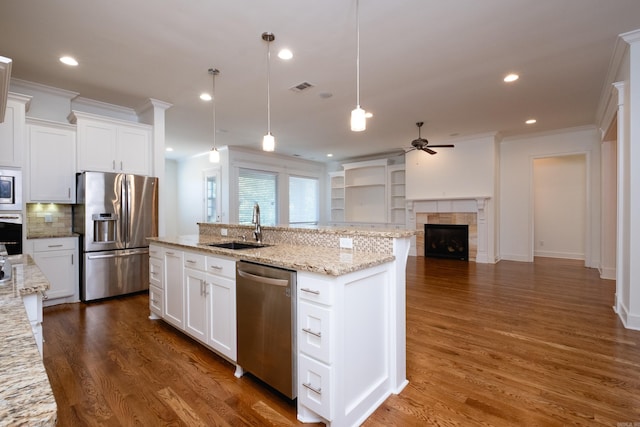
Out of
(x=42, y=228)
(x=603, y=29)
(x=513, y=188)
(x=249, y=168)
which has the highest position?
(x=603, y=29)

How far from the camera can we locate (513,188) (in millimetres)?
6586

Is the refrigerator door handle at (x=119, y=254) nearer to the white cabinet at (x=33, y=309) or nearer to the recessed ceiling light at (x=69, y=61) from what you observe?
the recessed ceiling light at (x=69, y=61)

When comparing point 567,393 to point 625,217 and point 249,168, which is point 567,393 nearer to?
point 625,217

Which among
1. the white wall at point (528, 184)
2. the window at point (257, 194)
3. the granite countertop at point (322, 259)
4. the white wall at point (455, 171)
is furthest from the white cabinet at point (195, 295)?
the white wall at point (528, 184)

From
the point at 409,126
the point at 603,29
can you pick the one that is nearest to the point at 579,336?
the point at 603,29

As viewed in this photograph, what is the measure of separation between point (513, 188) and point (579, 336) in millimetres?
4555

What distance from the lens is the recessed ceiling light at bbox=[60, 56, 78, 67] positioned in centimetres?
315

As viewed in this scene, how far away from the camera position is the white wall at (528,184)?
575cm

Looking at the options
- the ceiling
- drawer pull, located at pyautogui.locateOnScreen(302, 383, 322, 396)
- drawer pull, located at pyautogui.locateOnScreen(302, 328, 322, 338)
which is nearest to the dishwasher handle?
drawer pull, located at pyautogui.locateOnScreen(302, 328, 322, 338)

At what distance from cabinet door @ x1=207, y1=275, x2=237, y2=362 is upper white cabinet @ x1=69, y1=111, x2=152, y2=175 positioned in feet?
9.52

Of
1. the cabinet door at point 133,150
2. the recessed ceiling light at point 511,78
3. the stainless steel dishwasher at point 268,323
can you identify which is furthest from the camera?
the cabinet door at point 133,150

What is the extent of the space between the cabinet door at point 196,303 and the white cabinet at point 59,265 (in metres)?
2.37

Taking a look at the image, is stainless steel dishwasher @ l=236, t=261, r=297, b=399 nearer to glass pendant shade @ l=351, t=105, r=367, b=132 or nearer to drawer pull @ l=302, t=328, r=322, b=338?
drawer pull @ l=302, t=328, r=322, b=338

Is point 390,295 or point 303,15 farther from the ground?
point 303,15
